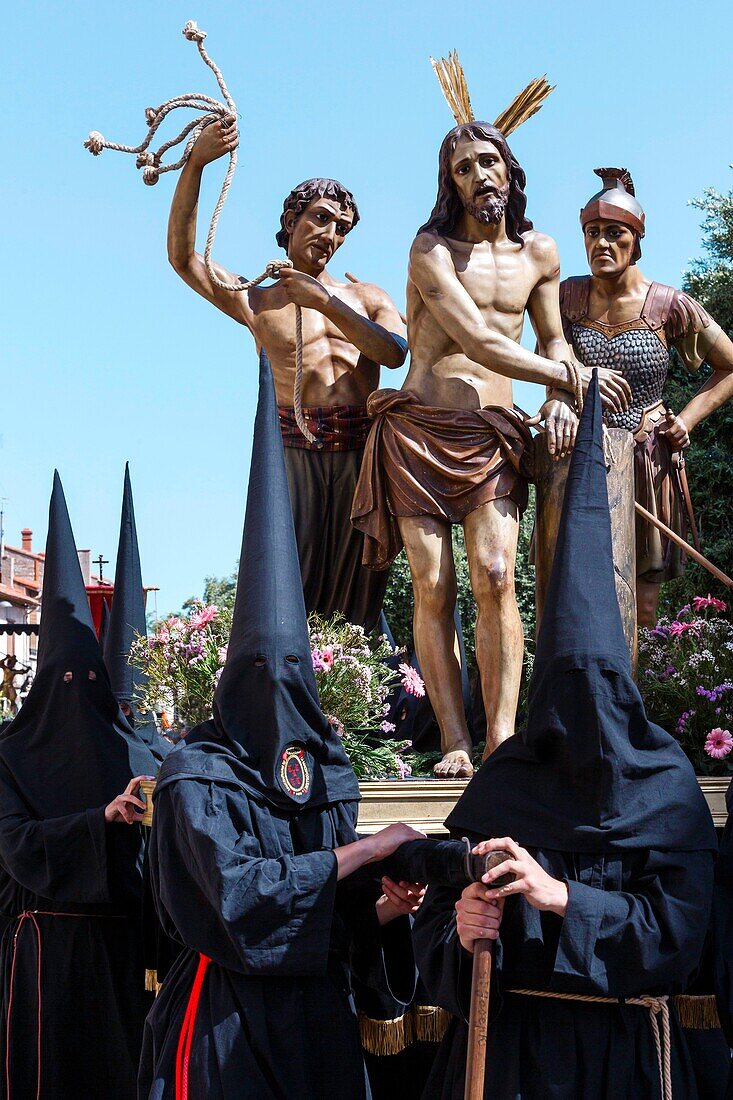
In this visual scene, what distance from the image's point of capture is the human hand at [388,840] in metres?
4.08

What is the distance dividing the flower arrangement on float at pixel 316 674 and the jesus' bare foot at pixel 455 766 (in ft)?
0.53

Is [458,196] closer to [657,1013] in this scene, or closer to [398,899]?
[398,899]

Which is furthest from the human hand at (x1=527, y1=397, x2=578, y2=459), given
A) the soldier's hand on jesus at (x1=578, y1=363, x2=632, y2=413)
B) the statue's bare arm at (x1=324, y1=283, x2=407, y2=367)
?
the statue's bare arm at (x1=324, y1=283, x2=407, y2=367)

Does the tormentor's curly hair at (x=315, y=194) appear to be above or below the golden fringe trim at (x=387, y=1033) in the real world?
above

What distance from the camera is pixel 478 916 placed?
360cm

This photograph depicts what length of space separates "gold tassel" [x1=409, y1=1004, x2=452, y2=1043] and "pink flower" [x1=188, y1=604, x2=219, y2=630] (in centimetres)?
181

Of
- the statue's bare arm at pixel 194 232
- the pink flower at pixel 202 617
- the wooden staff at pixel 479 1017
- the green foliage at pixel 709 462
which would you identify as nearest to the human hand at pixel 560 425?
the pink flower at pixel 202 617

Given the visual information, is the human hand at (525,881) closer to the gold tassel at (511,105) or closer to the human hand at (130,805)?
the human hand at (130,805)

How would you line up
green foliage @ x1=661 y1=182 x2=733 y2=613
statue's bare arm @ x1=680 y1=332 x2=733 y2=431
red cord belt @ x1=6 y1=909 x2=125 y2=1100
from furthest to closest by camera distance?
green foliage @ x1=661 y1=182 x2=733 y2=613 < statue's bare arm @ x1=680 y1=332 x2=733 y2=431 < red cord belt @ x1=6 y1=909 x2=125 y2=1100

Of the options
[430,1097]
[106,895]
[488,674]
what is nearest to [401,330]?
[488,674]

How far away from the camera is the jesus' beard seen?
19.6ft

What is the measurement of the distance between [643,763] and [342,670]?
186 cm

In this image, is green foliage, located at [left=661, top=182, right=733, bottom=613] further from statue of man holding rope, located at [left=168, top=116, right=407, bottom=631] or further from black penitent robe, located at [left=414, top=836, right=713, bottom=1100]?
black penitent robe, located at [left=414, top=836, right=713, bottom=1100]

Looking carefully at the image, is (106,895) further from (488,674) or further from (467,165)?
(467,165)
